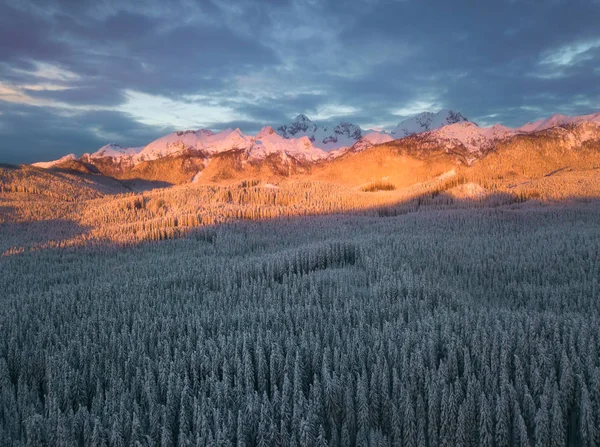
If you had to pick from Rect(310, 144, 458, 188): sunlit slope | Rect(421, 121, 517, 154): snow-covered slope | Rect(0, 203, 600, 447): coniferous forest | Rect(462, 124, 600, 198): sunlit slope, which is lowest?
Rect(0, 203, 600, 447): coniferous forest

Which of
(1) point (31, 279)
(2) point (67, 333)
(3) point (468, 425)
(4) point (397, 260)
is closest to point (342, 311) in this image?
(3) point (468, 425)

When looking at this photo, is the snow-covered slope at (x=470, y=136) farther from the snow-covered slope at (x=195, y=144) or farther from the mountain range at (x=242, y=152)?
the snow-covered slope at (x=195, y=144)

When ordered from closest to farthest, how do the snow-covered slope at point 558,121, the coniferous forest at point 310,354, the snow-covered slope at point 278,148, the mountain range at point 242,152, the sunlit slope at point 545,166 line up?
1. the coniferous forest at point 310,354
2. the sunlit slope at point 545,166
3. the snow-covered slope at point 558,121
4. the mountain range at point 242,152
5. the snow-covered slope at point 278,148

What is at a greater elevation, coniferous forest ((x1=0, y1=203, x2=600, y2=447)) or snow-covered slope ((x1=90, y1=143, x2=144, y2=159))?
snow-covered slope ((x1=90, y1=143, x2=144, y2=159))

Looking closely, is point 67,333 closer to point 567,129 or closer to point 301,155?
point 567,129

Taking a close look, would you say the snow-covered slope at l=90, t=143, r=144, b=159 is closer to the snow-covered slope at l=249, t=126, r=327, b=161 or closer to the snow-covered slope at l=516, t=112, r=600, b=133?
the snow-covered slope at l=249, t=126, r=327, b=161

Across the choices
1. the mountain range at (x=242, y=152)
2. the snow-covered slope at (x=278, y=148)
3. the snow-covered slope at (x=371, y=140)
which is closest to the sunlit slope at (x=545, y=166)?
the mountain range at (x=242, y=152)

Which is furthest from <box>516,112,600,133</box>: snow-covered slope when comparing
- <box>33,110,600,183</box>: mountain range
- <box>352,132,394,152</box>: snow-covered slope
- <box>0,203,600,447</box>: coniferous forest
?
<box>0,203,600,447</box>: coniferous forest

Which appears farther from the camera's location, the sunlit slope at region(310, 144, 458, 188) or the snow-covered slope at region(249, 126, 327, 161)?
the snow-covered slope at region(249, 126, 327, 161)
